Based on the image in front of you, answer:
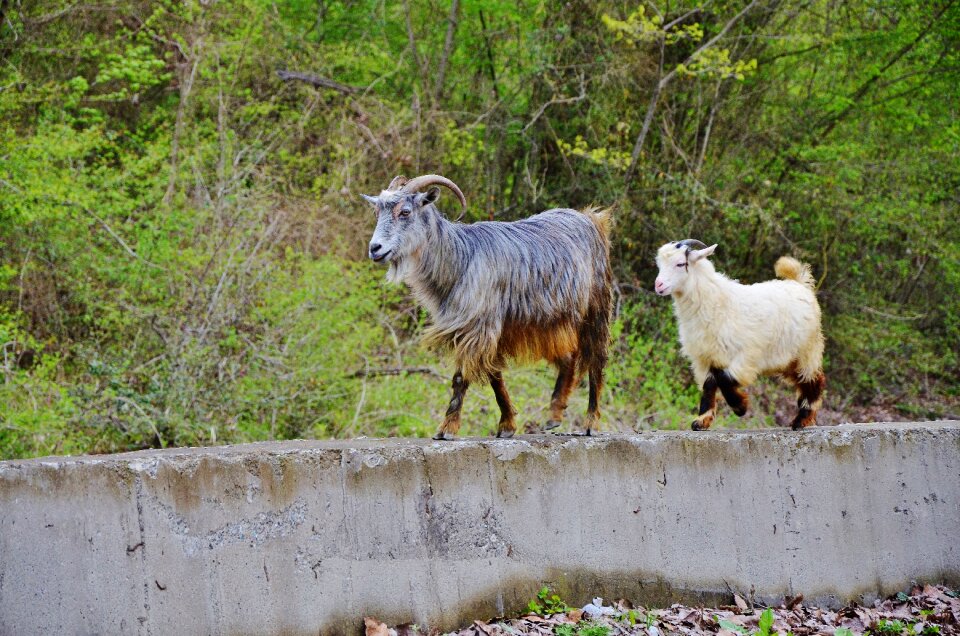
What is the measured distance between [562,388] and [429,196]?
1.52 metres

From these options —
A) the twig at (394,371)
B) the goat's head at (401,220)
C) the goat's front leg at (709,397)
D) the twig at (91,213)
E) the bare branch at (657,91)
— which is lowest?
the goat's front leg at (709,397)

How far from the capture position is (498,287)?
5.58 metres

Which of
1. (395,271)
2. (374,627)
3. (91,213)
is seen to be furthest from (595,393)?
(91,213)

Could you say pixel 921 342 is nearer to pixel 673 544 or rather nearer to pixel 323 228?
pixel 323 228

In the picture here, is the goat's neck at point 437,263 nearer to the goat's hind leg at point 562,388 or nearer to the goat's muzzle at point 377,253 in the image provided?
the goat's muzzle at point 377,253

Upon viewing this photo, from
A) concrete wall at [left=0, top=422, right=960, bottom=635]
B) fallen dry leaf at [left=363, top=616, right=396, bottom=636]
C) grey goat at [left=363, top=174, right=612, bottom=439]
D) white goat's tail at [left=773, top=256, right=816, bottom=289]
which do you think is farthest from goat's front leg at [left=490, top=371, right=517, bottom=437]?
white goat's tail at [left=773, top=256, right=816, bottom=289]

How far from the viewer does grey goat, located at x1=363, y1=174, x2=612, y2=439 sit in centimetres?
541

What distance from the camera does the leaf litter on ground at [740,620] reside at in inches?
199

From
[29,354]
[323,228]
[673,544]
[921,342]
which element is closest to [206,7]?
[323,228]

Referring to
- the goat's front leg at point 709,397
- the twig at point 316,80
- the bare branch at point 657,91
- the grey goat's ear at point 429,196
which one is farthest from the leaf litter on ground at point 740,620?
the twig at point 316,80

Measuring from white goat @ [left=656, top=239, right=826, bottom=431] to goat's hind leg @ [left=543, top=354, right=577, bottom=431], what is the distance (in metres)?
0.87

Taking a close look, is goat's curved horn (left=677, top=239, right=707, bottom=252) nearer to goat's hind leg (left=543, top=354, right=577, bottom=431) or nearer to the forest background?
goat's hind leg (left=543, top=354, right=577, bottom=431)

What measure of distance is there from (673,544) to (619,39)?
859 centimetres

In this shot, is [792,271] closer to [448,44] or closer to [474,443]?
[474,443]
